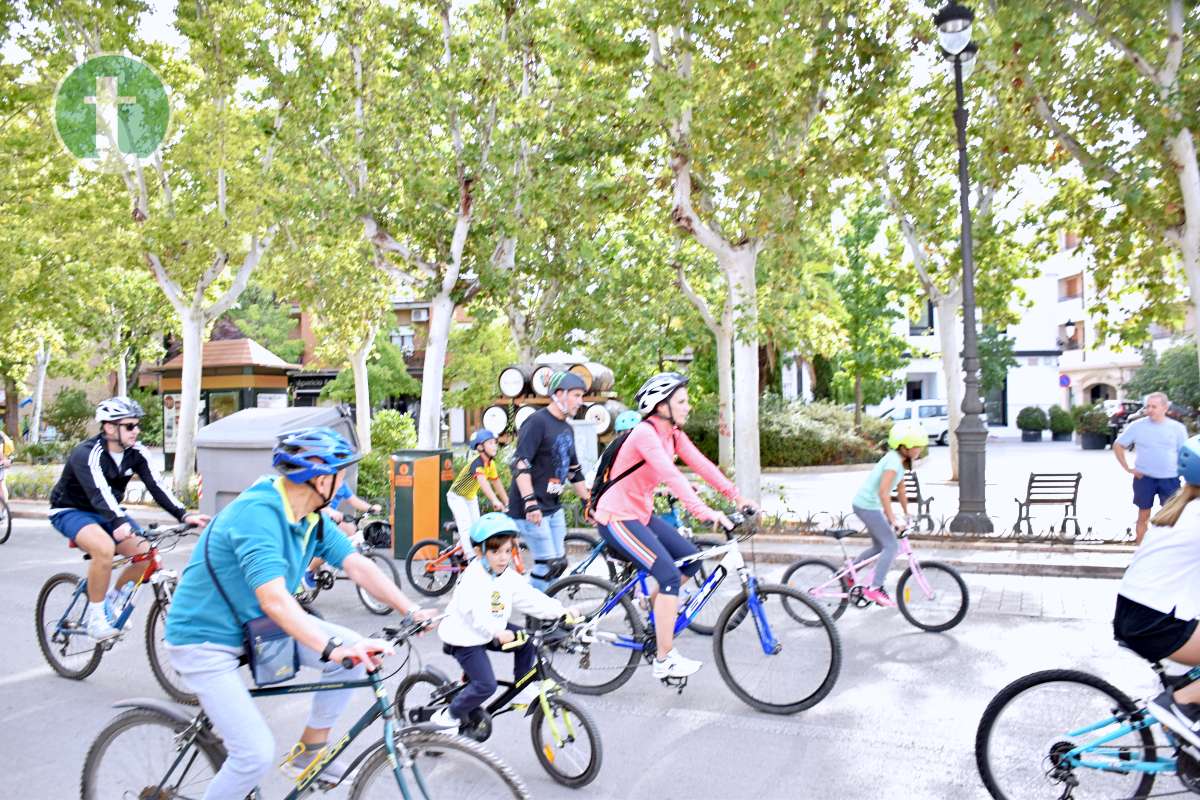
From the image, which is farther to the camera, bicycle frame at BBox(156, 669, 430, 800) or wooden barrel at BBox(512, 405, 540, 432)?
wooden barrel at BBox(512, 405, 540, 432)

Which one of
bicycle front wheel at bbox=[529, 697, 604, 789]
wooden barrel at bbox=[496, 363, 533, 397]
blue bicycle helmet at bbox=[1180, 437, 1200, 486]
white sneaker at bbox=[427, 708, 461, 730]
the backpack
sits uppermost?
wooden barrel at bbox=[496, 363, 533, 397]

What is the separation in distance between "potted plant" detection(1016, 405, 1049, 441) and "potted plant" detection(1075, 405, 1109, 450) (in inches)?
272

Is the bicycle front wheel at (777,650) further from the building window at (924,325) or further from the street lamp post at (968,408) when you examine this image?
the building window at (924,325)

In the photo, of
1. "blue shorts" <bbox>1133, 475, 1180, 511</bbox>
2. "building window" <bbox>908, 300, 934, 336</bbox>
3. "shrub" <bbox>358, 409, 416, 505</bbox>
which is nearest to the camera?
"blue shorts" <bbox>1133, 475, 1180, 511</bbox>

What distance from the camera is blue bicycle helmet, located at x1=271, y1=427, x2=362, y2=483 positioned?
356cm

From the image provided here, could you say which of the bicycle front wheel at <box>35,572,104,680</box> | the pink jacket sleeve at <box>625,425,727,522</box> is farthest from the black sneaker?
the bicycle front wheel at <box>35,572,104,680</box>

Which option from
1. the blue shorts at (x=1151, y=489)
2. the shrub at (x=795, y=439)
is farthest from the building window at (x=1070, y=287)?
the blue shorts at (x=1151, y=489)

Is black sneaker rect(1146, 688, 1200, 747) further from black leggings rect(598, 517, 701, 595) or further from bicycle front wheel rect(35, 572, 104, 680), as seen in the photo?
bicycle front wheel rect(35, 572, 104, 680)

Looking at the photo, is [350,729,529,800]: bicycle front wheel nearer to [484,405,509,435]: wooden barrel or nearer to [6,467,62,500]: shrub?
[484,405,509,435]: wooden barrel

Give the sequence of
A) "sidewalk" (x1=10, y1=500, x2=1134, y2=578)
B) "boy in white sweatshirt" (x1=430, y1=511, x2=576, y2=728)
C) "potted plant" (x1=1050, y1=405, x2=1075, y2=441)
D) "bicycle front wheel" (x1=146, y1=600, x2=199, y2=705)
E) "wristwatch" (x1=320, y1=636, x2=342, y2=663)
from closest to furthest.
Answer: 1. "wristwatch" (x1=320, y1=636, x2=342, y2=663)
2. "boy in white sweatshirt" (x1=430, y1=511, x2=576, y2=728)
3. "bicycle front wheel" (x1=146, y1=600, x2=199, y2=705)
4. "sidewalk" (x1=10, y1=500, x2=1134, y2=578)
5. "potted plant" (x1=1050, y1=405, x2=1075, y2=441)

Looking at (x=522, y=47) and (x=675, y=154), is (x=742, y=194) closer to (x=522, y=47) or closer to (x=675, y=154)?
(x=675, y=154)

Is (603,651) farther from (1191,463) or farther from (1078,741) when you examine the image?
(1191,463)

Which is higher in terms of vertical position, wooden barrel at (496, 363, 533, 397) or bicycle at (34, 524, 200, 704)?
wooden barrel at (496, 363, 533, 397)

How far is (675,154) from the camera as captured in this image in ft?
47.4
